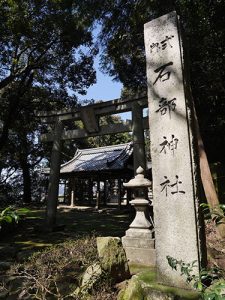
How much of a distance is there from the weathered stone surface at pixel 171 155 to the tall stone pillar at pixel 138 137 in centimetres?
489

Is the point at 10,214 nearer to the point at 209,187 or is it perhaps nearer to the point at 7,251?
the point at 209,187

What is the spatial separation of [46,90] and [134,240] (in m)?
12.5

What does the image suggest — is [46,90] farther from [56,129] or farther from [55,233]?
[55,233]

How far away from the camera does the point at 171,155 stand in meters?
3.87

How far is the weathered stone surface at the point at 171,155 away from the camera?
3.62 meters

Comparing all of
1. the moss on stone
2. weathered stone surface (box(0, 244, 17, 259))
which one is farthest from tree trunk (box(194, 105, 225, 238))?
weathered stone surface (box(0, 244, 17, 259))

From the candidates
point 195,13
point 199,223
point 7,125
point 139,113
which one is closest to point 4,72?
point 7,125

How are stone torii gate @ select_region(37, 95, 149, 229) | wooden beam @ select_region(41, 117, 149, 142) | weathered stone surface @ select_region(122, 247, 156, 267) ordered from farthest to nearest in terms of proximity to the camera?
wooden beam @ select_region(41, 117, 149, 142)
stone torii gate @ select_region(37, 95, 149, 229)
weathered stone surface @ select_region(122, 247, 156, 267)

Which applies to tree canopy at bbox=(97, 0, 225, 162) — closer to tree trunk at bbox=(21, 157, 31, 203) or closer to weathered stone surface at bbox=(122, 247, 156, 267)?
weathered stone surface at bbox=(122, 247, 156, 267)

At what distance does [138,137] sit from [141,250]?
16.2 feet

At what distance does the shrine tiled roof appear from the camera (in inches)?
725

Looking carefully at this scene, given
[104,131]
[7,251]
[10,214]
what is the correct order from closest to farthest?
[10,214]
[7,251]
[104,131]

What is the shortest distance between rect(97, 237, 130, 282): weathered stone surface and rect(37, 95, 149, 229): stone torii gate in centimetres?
495

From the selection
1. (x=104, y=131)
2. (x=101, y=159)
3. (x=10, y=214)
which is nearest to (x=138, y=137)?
(x=104, y=131)
